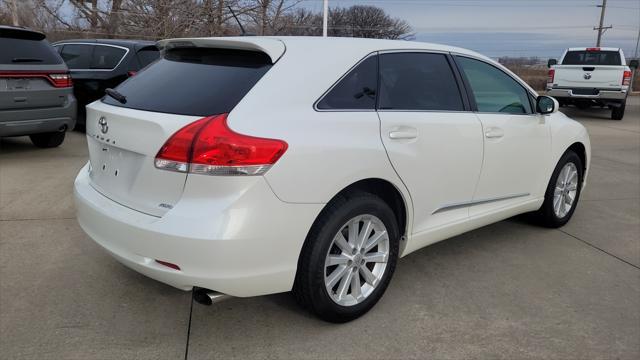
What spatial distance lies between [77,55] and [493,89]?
7797 millimetres

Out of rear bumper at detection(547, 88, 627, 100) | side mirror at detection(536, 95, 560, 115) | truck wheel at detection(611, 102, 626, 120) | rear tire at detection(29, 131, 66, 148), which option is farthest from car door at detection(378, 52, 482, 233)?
truck wheel at detection(611, 102, 626, 120)

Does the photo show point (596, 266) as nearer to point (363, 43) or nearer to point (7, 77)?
point (363, 43)

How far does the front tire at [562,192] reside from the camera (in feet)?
15.2

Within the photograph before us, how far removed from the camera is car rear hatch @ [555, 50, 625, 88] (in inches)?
536

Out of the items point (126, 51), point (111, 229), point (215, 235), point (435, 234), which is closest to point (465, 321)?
point (435, 234)

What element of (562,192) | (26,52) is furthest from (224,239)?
(26,52)

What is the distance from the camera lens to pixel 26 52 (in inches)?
266

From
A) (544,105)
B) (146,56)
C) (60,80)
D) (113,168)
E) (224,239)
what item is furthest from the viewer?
(146,56)

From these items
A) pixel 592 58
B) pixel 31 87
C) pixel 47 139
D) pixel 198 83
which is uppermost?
pixel 592 58

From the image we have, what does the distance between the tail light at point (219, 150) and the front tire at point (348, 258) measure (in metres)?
0.50

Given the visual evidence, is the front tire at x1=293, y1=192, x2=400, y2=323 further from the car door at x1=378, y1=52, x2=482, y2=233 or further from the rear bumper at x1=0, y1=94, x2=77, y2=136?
the rear bumper at x1=0, y1=94, x2=77, y2=136

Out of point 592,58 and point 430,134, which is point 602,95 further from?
point 430,134

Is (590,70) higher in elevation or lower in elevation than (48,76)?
higher

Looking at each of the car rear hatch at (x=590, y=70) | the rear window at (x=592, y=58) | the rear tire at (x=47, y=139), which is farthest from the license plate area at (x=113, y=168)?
the rear window at (x=592, y=58)
